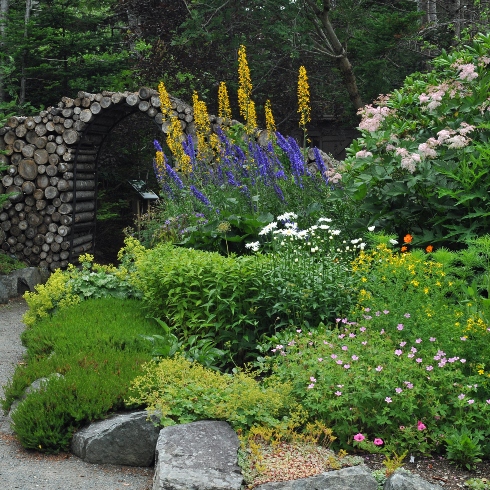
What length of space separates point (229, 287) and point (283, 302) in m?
0.53

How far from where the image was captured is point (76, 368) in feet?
16.0

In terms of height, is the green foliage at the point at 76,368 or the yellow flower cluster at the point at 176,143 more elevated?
the yellow flower cluster at the point at 176,143

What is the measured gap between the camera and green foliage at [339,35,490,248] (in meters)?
5.62

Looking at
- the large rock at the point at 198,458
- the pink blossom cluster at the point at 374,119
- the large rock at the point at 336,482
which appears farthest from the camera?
the pink blossom cluster at the point at 374,119

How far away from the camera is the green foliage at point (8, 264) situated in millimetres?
10610

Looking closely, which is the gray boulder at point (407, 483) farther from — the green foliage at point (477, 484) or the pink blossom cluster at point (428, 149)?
the pink blossom cluster at point (428, 149)

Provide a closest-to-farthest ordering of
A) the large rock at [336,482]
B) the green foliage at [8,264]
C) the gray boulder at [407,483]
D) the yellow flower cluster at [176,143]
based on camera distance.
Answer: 1. the gray boulder at [407,483]
2. the large rock at [336,482]
3. the yellow flower cluster at [176,143]
4. the green foliage at [8,264]

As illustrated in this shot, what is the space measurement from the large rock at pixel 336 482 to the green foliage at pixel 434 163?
8.43 ft

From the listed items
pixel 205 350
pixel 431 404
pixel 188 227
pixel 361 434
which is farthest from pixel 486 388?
pixel 188 227

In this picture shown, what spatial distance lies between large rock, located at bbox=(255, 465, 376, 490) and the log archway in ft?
26.7

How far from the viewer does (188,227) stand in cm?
738

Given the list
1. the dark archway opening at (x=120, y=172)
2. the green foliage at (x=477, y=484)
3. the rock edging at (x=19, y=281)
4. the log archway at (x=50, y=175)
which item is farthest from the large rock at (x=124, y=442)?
the dark archway opening at (x=120, y=172)

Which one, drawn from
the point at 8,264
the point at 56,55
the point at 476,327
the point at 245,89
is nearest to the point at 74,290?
the point at 245,89

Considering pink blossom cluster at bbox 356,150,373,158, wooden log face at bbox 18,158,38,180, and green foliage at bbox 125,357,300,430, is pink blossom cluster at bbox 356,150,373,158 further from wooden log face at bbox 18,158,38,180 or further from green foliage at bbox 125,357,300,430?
wooden log face at bbox 18,158,38,180
